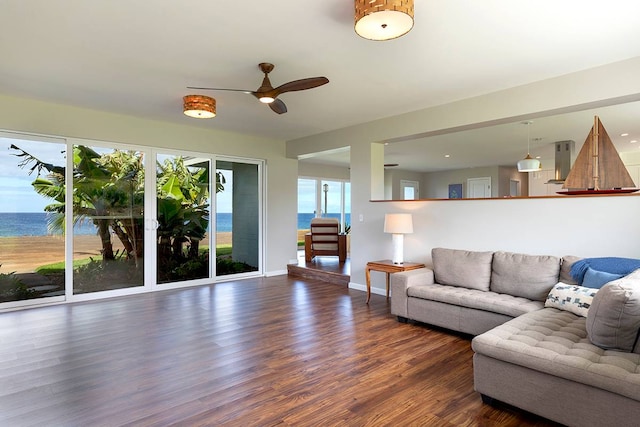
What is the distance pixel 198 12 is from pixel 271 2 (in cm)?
54

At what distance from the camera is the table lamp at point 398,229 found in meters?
4.61

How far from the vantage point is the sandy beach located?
176 inches

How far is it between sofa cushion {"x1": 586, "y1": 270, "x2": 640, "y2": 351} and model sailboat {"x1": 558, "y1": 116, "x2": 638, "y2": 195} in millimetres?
1319

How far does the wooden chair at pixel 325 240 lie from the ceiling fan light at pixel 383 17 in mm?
5417

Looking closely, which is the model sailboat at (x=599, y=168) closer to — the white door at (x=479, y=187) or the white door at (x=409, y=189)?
the white door at (x=479, y=187)

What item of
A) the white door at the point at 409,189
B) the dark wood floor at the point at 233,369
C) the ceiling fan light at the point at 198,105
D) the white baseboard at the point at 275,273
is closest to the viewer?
the dark wood floor at the point at 233,369

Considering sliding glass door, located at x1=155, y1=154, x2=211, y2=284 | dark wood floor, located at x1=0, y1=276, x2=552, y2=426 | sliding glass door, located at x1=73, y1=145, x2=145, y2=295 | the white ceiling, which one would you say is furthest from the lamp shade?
sliding glass door, located at x1=73, y1=145, x2=145, y2=295

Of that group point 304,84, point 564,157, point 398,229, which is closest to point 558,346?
point 398,229

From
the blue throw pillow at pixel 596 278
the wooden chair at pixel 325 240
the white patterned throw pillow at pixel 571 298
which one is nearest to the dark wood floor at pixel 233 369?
the white patterned throw pillow at pixel 571 298

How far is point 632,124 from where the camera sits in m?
5.73

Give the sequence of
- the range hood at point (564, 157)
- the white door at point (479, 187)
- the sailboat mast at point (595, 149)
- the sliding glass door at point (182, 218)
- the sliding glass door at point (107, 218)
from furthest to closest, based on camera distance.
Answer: the white door at point (479, 187)
the range hood at point (564, 157)
the sliding glass door at point (182, 218)
the sliding glass door at point (107, 218)
the sailboat mast at point (595, 149)

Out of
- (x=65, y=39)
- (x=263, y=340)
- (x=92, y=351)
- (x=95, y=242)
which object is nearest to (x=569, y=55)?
(x=263, y=340)

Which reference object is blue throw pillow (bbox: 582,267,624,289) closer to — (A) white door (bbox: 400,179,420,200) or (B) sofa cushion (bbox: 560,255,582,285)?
(B) sofa cushion (bbox: 560,255,582,285)

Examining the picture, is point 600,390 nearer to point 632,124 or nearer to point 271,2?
point 271,2
